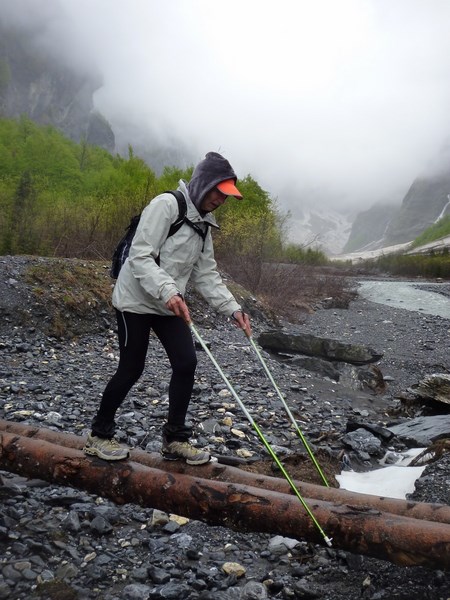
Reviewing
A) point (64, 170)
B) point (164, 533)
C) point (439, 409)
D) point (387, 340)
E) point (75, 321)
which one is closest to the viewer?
point (164, 533)

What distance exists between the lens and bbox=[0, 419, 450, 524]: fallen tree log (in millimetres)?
3582

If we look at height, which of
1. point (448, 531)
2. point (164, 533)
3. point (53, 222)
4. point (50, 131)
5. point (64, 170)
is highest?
point (50, 131)

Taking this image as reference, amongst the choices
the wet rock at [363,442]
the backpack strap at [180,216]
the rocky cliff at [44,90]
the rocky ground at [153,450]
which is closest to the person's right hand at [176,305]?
the backpack strap at [180,216]

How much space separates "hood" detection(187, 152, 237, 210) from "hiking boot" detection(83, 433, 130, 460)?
2150 mm

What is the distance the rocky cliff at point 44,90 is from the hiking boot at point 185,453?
14079 centimetres

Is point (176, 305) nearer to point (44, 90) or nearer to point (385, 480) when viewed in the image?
point (385, 480)

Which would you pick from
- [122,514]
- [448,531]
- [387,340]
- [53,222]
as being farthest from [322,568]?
[53,222]

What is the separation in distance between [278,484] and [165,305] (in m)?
1.71

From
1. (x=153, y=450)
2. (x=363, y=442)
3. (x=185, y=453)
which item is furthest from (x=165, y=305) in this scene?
(x=363, y=442)

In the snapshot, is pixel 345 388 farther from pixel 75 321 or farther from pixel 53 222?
Result: pixel 53 222

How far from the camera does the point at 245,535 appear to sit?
15.1ft

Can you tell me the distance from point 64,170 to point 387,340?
39458 mm

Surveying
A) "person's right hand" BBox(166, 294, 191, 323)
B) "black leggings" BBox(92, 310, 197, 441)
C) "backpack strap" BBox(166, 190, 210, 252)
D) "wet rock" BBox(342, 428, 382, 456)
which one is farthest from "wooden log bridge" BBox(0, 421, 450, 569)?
"wet rock" BBox(342, 428, 382, 456)

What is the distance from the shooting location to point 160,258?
13.9 feet
